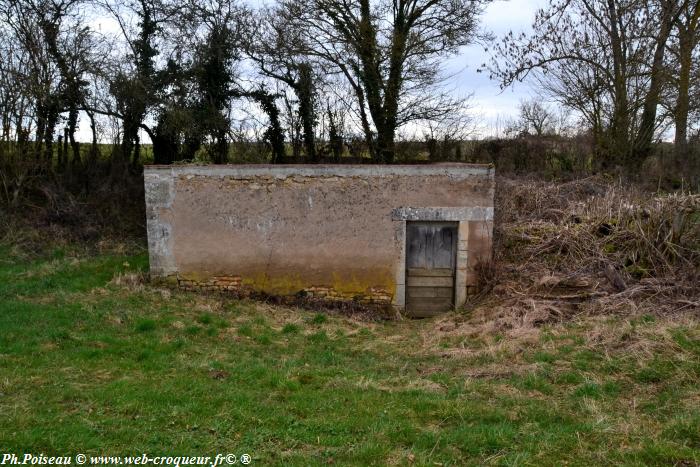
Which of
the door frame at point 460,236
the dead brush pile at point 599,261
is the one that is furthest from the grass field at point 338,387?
the door frame at point 460,236

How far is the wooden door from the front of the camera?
10.7 meters

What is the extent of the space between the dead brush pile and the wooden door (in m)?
0.77

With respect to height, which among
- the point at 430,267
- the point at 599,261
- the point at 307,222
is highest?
the point at 307,222

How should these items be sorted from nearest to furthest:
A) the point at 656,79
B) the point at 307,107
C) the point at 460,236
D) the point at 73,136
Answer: the point at 460,236
the point at 656,79
the point at 73,136
the point at 307,107

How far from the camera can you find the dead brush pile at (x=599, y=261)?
863 cm

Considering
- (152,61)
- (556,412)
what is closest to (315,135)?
(152,61)

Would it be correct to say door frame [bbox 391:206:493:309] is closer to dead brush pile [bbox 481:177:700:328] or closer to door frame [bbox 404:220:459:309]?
door frame [bbox 404:220:459:309]

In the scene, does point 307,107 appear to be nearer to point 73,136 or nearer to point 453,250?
point 73,136

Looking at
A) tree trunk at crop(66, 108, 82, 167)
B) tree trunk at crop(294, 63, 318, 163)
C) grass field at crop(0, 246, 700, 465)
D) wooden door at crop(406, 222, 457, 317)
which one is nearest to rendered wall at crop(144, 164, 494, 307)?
wooden door at crop(406, 222, 457, 317)

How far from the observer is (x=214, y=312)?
959cm

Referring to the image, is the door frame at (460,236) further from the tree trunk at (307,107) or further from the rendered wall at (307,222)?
the tree trunk at (307,107)

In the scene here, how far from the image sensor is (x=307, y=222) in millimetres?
10711

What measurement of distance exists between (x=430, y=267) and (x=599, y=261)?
3.11 metres

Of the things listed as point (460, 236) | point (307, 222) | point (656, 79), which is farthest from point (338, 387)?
point (656, 79)
